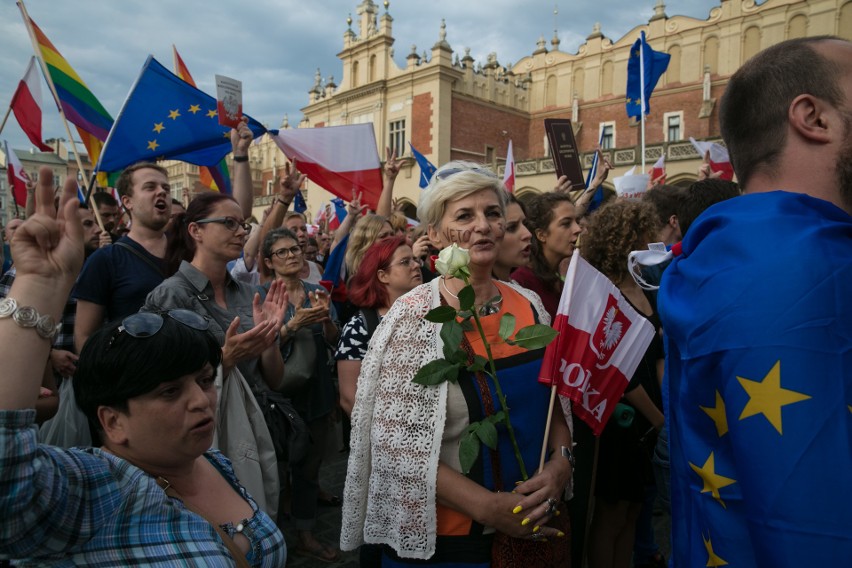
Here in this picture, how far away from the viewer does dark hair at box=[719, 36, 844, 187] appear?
3.75 feet

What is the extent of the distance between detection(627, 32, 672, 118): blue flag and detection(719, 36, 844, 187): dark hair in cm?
957

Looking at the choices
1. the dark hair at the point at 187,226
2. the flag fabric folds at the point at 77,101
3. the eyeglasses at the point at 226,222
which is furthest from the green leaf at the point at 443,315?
the flag fabric folds at the point at 77,101

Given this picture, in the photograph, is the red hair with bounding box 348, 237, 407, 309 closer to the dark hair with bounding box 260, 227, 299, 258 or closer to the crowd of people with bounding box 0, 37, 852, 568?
the crowd of people with bounding box 0, 37, 852, 568

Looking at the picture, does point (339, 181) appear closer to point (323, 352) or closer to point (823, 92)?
point (323, 352)

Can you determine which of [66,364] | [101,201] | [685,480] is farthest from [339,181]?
[685,480]

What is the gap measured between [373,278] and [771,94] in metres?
2.50

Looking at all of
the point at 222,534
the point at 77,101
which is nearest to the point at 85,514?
the point at 222,534

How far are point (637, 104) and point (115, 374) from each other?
10739 millimetres

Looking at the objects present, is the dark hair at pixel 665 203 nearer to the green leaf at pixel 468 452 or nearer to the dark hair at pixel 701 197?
the dark hair at pixel 701 197

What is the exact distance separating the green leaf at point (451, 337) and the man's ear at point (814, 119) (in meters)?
1.06

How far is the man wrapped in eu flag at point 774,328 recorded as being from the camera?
3.00 feet

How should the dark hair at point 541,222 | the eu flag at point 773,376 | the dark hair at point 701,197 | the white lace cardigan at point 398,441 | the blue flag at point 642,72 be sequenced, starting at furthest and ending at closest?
the blue flag at point 642,72 → the dark hair at point 541,222 → the dark hair at point 701,197 → the white lace cardigan at point 398,441 → the eu flag at point 773,376

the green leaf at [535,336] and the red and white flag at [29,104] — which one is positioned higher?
the red and white flag at [29,104]

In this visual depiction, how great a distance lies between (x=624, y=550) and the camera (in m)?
3.02
